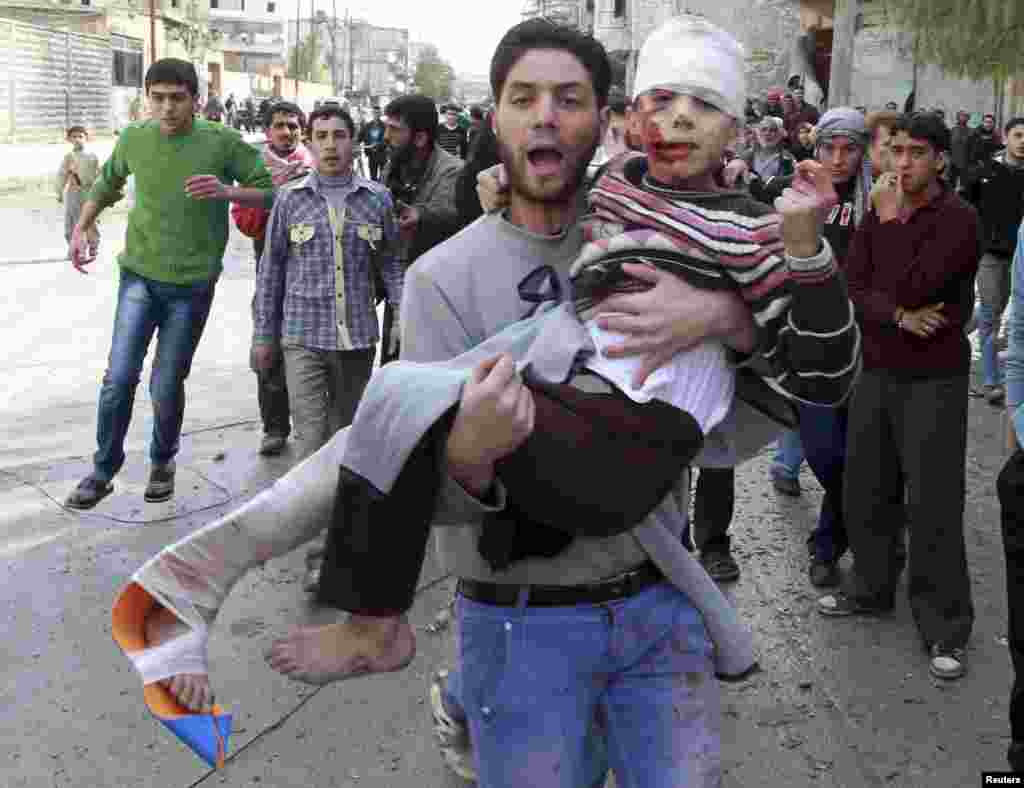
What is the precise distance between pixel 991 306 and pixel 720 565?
4354 millimetres

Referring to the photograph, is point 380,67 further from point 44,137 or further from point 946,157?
point 946,157

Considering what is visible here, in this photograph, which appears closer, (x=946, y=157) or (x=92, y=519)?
(x=946, y=157)

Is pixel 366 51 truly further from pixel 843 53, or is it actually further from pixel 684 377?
pixel 684 377

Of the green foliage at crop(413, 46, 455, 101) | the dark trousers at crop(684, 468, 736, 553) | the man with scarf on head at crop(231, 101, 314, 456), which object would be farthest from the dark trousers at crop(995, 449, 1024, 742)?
the green foliage at crop(413, 46, 455, 101)

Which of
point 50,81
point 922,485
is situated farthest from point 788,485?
A: point 50,81

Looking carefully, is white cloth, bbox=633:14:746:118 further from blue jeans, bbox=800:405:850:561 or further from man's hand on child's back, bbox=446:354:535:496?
blue jeans, bbox=800:405:850:561

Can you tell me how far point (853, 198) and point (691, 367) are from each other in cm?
364

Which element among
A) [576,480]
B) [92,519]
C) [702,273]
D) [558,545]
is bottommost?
[92,519]

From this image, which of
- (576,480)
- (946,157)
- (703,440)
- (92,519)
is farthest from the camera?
(92,519)

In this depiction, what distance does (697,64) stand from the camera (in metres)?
2.18

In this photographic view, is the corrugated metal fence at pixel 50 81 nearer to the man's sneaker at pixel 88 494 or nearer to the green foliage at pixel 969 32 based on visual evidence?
the green foliage at pixel 969 32

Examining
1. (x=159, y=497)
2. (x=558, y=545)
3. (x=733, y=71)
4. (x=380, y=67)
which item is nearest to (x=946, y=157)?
(x=733, y=71)

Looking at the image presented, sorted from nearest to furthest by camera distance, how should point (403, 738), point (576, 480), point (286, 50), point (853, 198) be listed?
point (576, 480) → point (403, 738) → point (853, 198) → point (286, 50)

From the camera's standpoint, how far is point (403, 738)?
3.97 meters
